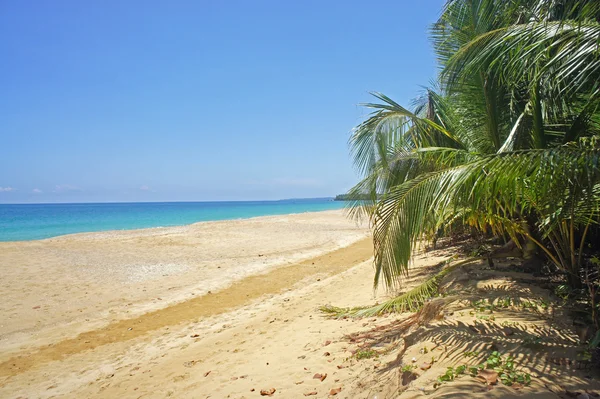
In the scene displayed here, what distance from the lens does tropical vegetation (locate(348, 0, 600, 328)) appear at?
2.75 m

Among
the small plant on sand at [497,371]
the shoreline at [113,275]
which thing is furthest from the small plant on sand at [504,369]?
the shoreline at [113,275]

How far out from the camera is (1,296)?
9289mm

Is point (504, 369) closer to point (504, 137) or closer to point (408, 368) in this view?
point (408, 368)

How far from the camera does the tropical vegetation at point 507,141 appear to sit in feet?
9.02

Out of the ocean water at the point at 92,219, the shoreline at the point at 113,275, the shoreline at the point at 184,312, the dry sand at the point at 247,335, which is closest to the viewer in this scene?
the dry sand at the point at 247,335

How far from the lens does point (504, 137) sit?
4.98m

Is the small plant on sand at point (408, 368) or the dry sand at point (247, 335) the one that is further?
the dry sand at point (247, 335)

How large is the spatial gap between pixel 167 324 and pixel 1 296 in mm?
5488

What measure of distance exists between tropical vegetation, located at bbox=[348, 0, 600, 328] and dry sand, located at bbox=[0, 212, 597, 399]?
73cm

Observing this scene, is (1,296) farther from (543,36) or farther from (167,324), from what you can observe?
(543,36)

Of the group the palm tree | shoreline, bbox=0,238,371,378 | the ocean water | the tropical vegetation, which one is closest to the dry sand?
shoreline, bbox=0,238,371,378

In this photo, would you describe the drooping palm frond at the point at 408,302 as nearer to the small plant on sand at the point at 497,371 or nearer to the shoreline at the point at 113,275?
the small plant on sand at the point at 497,371

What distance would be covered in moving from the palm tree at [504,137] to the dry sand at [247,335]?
0.88 m

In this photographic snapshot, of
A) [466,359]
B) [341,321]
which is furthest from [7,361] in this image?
[466,359]
